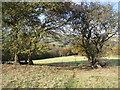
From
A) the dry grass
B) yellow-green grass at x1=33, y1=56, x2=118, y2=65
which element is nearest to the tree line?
yellow-green grass at x1=33, y1=56, x2=118, y2=65

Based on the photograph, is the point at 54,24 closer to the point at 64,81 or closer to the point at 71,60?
the point at 71,60

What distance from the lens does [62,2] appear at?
6.39 meters

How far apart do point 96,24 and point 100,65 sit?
247 centimetres

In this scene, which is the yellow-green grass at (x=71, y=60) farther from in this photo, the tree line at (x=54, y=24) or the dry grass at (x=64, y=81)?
the dry grass at (x=64, y=81)

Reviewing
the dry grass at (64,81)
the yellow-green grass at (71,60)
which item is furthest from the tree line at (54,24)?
the dry grass at (64,81)

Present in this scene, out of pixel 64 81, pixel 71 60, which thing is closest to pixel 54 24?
pixel 71 60

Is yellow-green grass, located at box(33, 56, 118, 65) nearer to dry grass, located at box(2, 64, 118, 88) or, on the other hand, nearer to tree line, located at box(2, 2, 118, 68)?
tree line, located at box(2, 2, 118, 68)

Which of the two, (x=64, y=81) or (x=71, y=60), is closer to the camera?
(x=64, y=81)

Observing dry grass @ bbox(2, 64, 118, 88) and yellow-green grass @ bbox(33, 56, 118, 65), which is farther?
yellow-green grass @ bbox(33, 56, 118, 65)

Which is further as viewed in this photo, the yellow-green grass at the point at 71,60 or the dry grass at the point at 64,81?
the yellow-green grass at the point at 71,60

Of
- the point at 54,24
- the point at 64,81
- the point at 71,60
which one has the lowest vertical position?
the point at 64,81

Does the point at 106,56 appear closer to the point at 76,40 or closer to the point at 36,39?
the point at 76,40

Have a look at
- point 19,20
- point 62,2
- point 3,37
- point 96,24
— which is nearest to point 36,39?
point 19,20

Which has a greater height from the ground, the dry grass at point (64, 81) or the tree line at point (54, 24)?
the tree line at point (54, 24)
